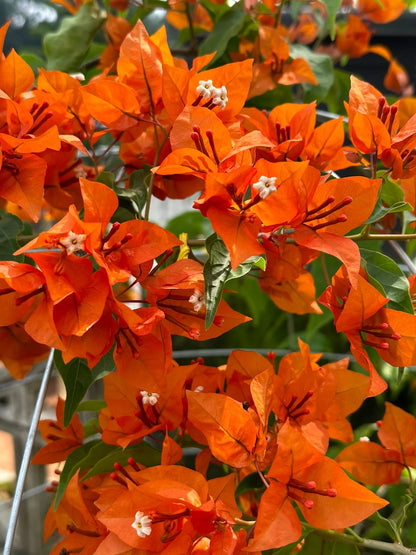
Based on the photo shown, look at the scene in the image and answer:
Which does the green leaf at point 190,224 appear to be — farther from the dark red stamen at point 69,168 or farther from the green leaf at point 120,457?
the green leaf at point 120,457

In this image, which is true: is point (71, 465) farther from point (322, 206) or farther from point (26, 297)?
point (322, 206)

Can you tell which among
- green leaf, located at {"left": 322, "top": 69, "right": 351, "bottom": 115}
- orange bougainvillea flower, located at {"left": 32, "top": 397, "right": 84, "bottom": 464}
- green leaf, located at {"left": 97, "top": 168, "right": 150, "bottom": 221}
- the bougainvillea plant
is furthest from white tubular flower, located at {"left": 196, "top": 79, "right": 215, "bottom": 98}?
green leaf, located at {"left": 322, "top": 69, "right": 351, "bottom": 115}

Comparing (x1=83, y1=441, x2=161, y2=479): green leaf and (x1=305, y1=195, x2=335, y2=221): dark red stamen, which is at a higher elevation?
(x1=305, y1=195, x2=335, y2=221): dark red stamen

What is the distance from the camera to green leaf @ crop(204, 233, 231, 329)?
412 mm

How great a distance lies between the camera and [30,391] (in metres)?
1.62

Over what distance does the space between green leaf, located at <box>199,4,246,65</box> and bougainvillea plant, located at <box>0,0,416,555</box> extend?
0.16m

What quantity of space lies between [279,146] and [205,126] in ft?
0.30

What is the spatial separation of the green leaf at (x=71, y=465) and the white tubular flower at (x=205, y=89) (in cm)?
31

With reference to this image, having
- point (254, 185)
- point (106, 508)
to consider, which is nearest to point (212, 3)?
point (254, 185)

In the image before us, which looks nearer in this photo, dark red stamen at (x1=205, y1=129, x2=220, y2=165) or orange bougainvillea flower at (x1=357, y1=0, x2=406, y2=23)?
dark red stamen at (x1=205, y1=129, x2=220, y2=165)

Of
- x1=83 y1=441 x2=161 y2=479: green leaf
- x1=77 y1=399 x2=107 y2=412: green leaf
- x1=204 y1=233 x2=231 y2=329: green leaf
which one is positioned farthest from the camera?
x1=77 y1=399 x2=107 y2=412: green leaf

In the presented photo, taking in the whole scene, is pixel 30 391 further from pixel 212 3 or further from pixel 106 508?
pixel 106 508

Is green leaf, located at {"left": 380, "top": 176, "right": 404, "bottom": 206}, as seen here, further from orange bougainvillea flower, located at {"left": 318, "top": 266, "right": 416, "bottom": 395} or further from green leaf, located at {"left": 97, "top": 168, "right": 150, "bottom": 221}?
green leaf, located at {"left": 97, "top": 168, "right": 150, "bottom": 221}

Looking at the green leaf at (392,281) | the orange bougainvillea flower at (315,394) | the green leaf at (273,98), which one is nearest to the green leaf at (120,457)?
the orange bougainvillea flower at (315,394)
